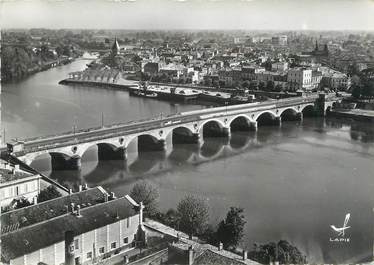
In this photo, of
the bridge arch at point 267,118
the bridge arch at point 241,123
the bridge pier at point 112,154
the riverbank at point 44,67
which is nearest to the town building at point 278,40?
the riverbank at point 44,67

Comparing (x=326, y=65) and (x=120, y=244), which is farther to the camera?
(x=326, y=65)

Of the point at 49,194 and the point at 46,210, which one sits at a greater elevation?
the point at 46,210

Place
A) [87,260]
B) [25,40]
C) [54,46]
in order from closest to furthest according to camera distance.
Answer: [87,260], [25,40], [54,46]

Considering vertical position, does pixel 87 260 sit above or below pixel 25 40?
below

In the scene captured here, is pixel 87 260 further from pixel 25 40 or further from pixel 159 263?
pixel 25 40

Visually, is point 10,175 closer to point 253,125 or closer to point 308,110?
point 253,125

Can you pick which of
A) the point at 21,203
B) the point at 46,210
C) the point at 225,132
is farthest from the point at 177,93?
the point at 46,210

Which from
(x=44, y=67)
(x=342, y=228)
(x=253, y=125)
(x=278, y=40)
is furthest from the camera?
(x=278, y=40)

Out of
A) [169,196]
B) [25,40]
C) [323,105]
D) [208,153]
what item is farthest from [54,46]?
[169,196]
